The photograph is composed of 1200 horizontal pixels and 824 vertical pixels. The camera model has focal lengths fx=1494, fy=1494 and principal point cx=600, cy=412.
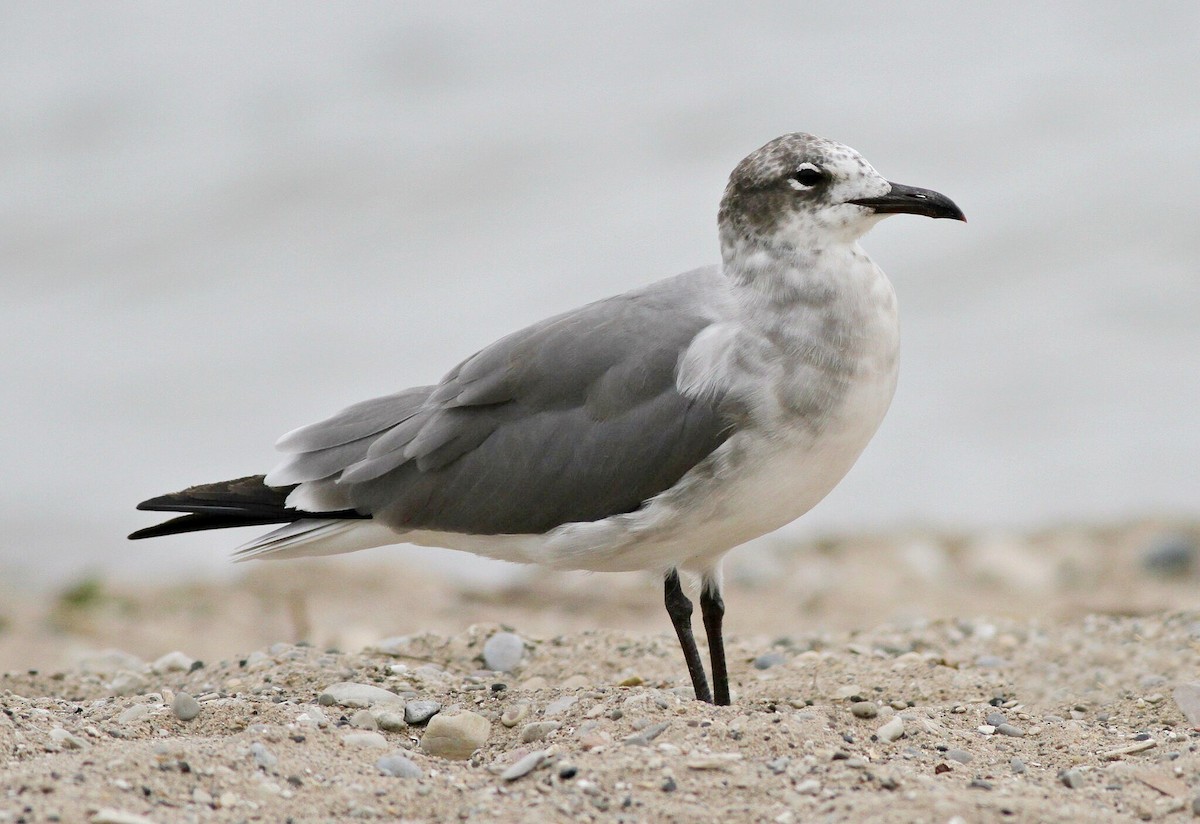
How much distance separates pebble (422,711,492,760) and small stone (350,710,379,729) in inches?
7.7

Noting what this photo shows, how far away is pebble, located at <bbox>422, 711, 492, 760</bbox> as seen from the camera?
473cm

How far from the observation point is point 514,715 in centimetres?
505

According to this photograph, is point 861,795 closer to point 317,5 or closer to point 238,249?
point 238,249

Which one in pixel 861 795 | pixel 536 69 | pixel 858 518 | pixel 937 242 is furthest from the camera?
pixel 536 69

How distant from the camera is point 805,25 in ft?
67.9

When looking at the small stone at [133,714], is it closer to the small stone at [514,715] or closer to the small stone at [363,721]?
the small stone at [363,721]

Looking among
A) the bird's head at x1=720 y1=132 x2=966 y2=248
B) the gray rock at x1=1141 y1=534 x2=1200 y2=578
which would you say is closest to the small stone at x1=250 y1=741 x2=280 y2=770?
the bird's head at x1=720 y1=132 x2=966 y2=248

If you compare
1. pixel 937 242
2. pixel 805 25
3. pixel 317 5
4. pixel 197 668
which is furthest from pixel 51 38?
pixel 197 668

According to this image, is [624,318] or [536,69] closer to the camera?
[624,318]

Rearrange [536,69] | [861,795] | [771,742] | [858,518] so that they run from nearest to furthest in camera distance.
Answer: [861,795] → [771,742] → [858,518] → [536,69]

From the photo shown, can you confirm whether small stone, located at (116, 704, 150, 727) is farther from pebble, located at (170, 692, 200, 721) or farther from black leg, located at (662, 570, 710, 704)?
black leg, located at (662, 570, 710, 704)

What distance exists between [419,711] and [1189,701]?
2.65 metres

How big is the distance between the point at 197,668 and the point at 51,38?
53.4 ft

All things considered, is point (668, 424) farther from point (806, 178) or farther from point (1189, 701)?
point (1189, 701)
